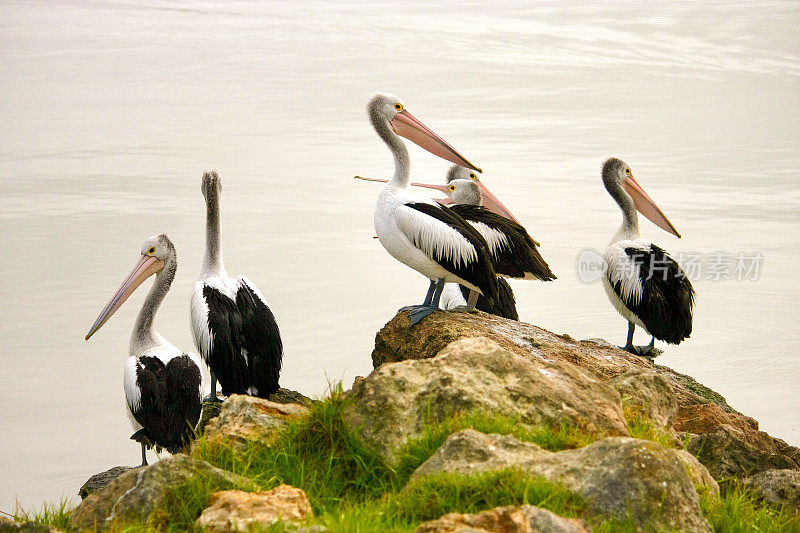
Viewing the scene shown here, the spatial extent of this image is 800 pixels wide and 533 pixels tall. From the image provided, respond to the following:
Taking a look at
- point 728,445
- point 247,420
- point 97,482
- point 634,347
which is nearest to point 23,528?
point 247,420

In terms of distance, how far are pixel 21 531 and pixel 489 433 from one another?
1.45m

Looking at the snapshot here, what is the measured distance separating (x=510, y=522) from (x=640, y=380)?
178 centimetres

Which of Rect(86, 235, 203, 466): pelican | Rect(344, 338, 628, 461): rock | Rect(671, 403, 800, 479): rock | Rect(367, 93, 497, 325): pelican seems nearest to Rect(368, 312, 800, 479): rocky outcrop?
Rect(671, 403, 800, 479): rock

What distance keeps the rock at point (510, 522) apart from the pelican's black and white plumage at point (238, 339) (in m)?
3.12

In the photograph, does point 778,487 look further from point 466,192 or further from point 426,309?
point 466,192

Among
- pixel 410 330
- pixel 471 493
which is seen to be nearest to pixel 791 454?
pixel 410 330

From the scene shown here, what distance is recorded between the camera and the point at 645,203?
26.1 feet

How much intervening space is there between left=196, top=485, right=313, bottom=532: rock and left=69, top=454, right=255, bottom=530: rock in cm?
14

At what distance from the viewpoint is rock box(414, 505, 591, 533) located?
253 centimetres

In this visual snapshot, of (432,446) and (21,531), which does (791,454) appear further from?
(21,531)

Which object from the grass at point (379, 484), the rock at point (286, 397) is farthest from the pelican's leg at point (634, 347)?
the grass at point (379, 484)

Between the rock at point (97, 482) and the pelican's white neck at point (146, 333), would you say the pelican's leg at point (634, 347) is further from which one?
the rock at point (97, 482)

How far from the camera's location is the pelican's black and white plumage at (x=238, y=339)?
18.4 feet

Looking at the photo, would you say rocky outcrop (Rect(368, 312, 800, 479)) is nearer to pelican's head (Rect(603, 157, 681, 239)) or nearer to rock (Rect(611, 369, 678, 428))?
rock (Rect(611, 369, 678, 428))
